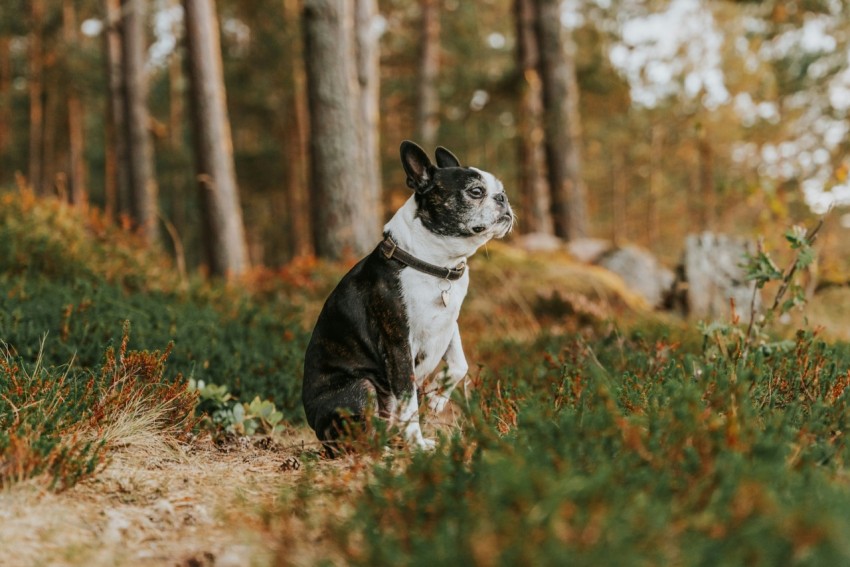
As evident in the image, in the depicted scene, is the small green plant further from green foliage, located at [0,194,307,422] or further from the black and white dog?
green foliage, located at [0,194,307,422]

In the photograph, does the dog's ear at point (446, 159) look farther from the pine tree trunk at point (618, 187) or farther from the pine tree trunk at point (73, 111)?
the pine tree trunk at point (618, 187)

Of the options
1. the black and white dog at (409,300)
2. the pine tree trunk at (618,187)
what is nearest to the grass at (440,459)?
the black and white dog at (409,300)

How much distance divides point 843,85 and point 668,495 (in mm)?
19843

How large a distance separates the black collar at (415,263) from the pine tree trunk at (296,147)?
70.9ft

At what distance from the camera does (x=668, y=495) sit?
2.55m

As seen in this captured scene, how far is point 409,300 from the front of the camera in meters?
4.22

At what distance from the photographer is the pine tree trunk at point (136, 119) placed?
15.5 meters

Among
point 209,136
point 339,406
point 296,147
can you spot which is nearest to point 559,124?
point 209,136

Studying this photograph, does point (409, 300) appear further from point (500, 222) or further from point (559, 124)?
point (559, 124)

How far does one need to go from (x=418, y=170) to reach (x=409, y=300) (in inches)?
32.1

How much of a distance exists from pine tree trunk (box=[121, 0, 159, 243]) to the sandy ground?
12.4 m

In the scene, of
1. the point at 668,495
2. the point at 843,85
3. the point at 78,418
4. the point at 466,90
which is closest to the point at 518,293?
the point at 78,418

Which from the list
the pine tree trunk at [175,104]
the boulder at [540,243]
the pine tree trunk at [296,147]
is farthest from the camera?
the pine tree trunk at [175,104]

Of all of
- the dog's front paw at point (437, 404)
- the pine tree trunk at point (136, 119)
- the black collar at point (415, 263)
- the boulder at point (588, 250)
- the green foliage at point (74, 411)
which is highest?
the pine tree trunk at point (136, 119)
